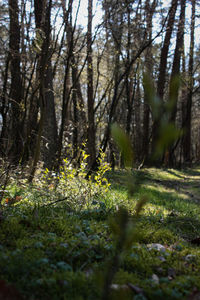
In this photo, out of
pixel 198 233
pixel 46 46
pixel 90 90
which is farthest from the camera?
pixel 90 90

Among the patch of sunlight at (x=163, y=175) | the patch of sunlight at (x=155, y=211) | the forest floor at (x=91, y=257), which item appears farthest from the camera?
the patch of sunlight at (x=163, y=175)

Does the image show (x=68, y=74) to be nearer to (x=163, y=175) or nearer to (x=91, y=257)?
(x=163, y=175)

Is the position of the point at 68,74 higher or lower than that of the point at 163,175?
higher

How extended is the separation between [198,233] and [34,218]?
6.81ft

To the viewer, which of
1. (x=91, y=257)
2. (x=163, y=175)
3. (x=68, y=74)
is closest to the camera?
(x=91, y=257)

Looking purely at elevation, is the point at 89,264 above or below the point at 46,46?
below

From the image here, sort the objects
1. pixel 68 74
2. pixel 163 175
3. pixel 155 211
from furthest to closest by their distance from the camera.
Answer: pixel 163 175 < pixel 68 74 < pixel 155 211

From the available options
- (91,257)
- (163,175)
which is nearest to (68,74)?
(163,175)

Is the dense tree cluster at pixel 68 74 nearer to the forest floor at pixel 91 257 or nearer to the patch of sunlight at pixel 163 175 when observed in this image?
the forest floor at pixel 91 257

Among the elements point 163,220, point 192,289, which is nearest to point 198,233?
point 163,220

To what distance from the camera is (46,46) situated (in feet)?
15.9

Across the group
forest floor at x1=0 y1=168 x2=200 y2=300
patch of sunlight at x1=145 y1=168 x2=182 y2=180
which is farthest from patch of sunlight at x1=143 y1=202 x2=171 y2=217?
patch of sunlight at x1=145 y1=168 x2=182 y2=180

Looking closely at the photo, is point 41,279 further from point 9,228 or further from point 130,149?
point 130,149

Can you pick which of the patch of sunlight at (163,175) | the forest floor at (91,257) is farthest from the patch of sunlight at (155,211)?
the patch of sunlight at (163,175)
